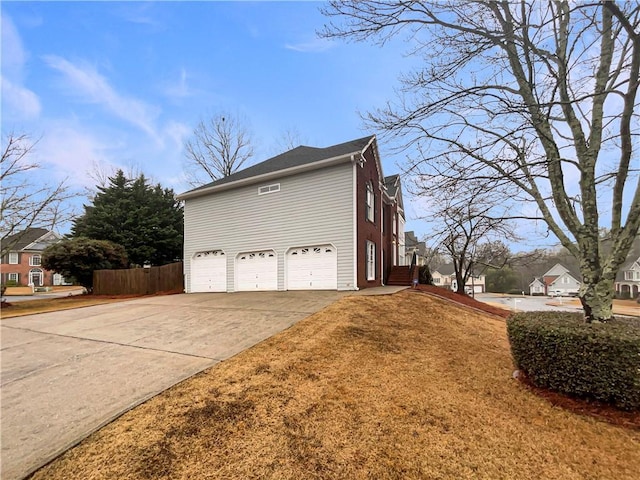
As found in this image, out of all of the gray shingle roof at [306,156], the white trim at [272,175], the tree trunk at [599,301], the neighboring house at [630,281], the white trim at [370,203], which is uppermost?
the gray shingle roof at [306,156]

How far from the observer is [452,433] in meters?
2.97

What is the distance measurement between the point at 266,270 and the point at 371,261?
483 centimetres

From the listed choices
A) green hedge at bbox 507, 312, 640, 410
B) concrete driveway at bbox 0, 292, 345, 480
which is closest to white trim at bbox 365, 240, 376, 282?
concrete driveway at bbox 0, 292, 345, 480

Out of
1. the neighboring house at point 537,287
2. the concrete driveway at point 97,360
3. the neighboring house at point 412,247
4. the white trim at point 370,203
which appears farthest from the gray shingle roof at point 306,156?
the neighboring house at point 537,287

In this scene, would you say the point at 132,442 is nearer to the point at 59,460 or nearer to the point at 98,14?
the point at 59,460

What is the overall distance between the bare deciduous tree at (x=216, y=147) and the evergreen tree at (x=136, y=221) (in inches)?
142

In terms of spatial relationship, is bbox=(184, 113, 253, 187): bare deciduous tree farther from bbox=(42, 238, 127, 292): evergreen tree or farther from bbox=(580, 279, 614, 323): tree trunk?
bbox=(580, 279, 614, 323): tree trunk

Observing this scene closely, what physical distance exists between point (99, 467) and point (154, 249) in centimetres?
Result: 2360

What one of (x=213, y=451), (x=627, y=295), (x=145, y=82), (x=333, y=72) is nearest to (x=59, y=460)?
(x=213, y=451)

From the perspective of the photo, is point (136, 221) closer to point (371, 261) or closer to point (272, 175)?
point (272, 175)

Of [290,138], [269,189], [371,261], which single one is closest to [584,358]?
[371,261]

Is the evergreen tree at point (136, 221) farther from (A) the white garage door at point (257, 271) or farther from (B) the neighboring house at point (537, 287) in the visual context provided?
(B) the neighboring house at point (537, 287)

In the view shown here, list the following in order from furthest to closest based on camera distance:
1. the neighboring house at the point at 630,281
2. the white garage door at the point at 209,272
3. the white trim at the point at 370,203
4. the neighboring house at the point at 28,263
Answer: the neighboring house at the point at 630,281 → the neighboring house at the point at 28,263 → the white garage door at the point at 209,272 → the white trim at the point at 370,203

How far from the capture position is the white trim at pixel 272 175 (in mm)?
11755
